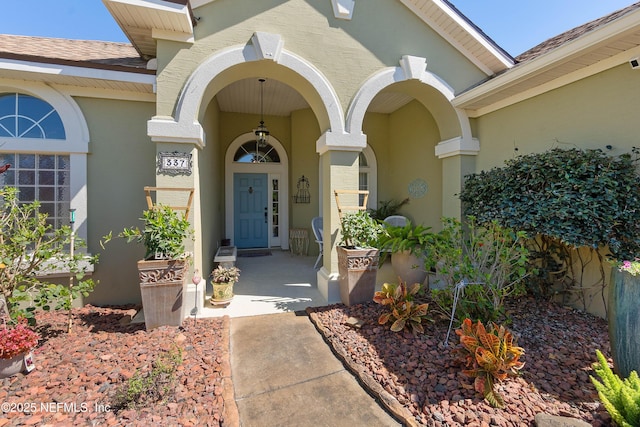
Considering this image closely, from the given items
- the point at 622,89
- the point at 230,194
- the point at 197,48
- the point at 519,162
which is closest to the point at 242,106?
the point at 230,194

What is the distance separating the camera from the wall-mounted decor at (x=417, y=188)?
19.4 feet

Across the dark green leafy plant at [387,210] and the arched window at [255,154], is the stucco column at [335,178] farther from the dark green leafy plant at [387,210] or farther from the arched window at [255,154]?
the arched window at [255,154]

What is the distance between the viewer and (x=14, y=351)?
87.0 inches

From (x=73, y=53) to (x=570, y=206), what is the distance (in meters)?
6.72

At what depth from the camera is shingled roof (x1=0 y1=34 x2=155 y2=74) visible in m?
3.44

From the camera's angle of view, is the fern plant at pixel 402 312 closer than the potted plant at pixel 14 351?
No

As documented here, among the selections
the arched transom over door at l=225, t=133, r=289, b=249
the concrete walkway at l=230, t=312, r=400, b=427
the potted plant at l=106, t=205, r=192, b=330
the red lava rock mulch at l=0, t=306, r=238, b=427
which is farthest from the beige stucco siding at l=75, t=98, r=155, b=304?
the arched transom over door at l=225, t=133, r=289, b=249

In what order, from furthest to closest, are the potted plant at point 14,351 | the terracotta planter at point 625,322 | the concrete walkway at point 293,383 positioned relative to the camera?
1. the potted plant at point 14,351
2. the terracotta planter at point 625,322
3. the concrete walkway at point 293,383

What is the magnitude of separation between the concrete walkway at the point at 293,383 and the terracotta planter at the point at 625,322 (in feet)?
6.18

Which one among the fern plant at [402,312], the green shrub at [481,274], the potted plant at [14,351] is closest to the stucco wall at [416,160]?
the green shrub at [481,274]

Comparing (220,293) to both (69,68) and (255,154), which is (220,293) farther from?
(255,154)

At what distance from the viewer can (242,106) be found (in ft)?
22.1

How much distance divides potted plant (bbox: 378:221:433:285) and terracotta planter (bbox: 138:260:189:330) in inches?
109

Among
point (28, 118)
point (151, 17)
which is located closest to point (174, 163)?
point (151, 17)
